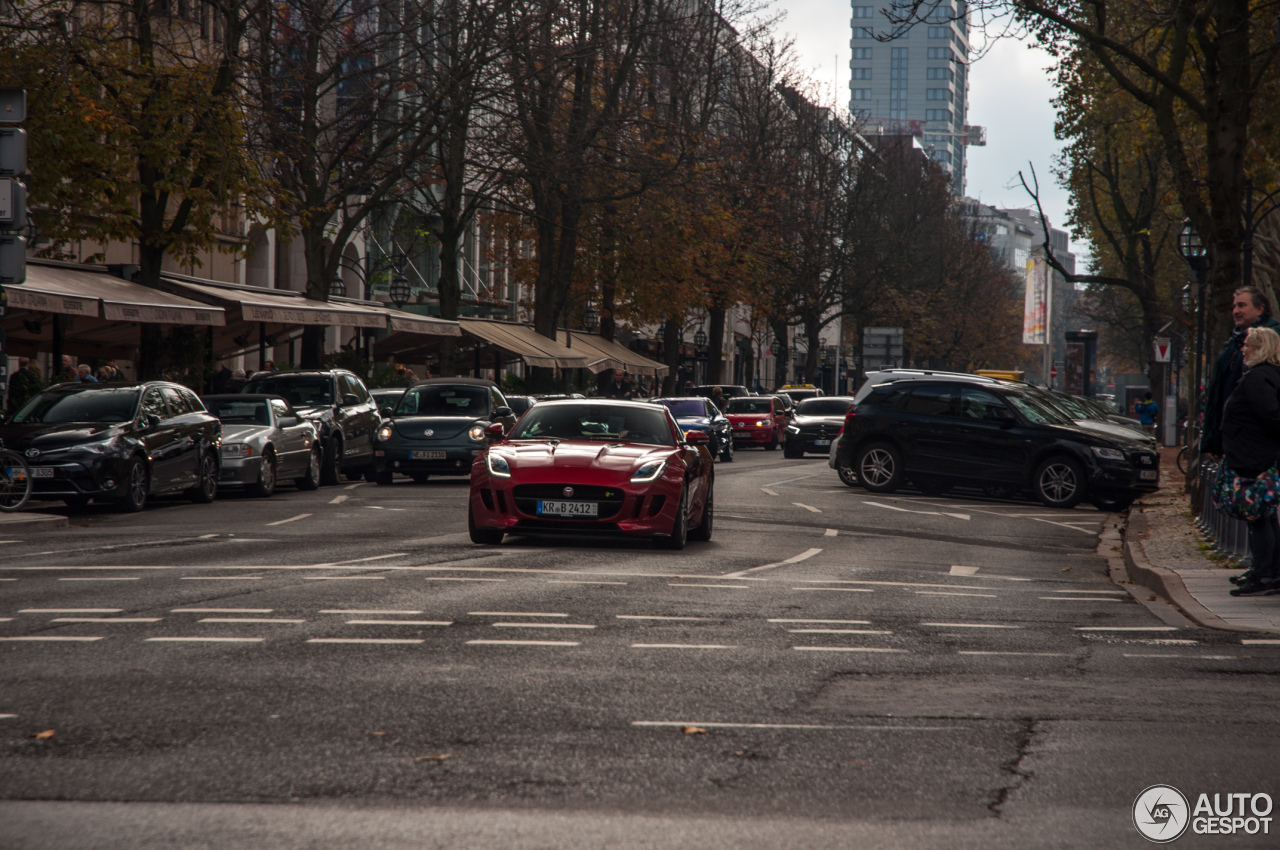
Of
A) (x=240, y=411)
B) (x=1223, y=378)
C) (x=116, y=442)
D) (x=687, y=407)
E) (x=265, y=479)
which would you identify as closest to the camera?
(x=1223, y=378)

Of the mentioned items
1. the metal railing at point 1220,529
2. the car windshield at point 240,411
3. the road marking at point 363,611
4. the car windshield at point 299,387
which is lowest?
the road marking at point 363,611

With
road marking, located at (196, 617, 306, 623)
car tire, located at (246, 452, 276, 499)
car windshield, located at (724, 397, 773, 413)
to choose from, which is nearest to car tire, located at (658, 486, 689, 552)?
road marking, located at (196, 617, 306, 623)

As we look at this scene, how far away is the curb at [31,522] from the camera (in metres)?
17.0

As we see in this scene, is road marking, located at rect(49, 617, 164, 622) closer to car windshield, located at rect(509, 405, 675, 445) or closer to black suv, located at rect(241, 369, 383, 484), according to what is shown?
car windshield, located at rect(509, 405, 675, 445)

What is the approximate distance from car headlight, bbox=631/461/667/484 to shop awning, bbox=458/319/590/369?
25.3 metres

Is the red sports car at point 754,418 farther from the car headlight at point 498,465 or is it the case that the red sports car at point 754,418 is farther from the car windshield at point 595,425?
the car headlight at point 498,465

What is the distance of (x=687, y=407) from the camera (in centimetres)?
4000

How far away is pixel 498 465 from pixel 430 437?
37.9ft

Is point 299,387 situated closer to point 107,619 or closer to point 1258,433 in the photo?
point 107,619

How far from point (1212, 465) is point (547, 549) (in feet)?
21.6

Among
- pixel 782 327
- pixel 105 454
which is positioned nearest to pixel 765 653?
pixel 105 454

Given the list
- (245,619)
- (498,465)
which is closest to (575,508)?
(498,465)

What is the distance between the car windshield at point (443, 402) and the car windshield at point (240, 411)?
2870mm

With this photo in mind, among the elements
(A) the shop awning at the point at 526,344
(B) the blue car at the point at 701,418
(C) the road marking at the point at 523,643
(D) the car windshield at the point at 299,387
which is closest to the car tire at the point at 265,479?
(D) the car windshield at the point at 299,387
